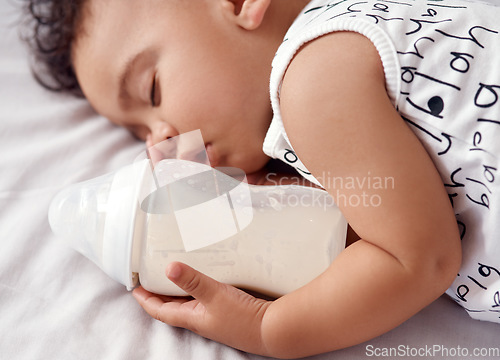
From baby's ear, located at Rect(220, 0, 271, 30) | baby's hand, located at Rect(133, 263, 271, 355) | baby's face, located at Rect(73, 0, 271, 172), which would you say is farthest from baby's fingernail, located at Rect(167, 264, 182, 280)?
baby's ear, located at Rect(220, 0, 271, 30)

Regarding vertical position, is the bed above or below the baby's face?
below

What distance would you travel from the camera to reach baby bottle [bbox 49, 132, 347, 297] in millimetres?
648

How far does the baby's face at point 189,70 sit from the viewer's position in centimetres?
76

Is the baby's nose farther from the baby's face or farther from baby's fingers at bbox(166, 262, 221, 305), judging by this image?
baby's fingers at bbox(166, 262, 221, 305)

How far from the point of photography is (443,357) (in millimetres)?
634

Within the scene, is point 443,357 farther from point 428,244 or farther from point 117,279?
point 117,279

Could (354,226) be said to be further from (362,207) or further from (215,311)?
(215,311)

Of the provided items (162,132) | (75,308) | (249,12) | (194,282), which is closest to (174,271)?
(194,282)

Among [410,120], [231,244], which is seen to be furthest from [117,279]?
[410,120]

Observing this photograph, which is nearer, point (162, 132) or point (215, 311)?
point (215, 311)

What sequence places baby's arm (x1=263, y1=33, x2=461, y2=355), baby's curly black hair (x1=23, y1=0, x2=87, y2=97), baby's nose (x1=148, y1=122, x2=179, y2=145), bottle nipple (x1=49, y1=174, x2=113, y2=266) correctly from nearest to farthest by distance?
baby's arm (x1=263, y1=33, x2=461, y2=355), bottle nipple (x1=49, y1=174, x2=113, y2=266), baby's nose (x1=148, y1=122, x2=179, y2=145), baby's curly black hair (x1=23, y1=0, x2=87, y2=97)

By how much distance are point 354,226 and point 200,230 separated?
0.63ft

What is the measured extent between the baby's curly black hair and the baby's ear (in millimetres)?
281

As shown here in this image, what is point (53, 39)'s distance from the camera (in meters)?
0.99
